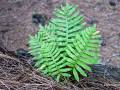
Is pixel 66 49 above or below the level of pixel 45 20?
below

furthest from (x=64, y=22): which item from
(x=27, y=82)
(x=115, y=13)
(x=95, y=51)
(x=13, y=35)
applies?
(x=115, y=13)

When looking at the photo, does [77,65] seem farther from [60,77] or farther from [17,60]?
[17,60]

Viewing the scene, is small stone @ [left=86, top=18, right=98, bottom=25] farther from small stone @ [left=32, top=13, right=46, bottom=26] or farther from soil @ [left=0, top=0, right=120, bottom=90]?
small stone @ [left=32, top=13, right=46, bottom=26]

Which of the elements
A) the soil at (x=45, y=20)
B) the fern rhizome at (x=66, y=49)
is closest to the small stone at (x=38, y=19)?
the soil at (x=45, y=20)

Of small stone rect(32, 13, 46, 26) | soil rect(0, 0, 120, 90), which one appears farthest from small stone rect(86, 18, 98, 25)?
small stone rect(32, 13, 46, 26)

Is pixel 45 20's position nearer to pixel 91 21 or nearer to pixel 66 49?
pixel 91 21

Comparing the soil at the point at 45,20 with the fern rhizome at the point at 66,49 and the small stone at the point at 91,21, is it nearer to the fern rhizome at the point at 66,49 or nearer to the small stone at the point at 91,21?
the small stone at the point at 91,21

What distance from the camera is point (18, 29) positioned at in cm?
460

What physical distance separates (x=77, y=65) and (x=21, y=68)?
0.46 metres

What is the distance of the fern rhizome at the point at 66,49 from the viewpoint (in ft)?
8.42

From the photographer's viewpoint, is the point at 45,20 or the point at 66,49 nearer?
the point at 66,49

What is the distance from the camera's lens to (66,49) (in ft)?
8.64

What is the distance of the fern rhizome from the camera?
2567 millimetres

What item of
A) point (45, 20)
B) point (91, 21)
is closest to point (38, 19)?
point (45, 20)
